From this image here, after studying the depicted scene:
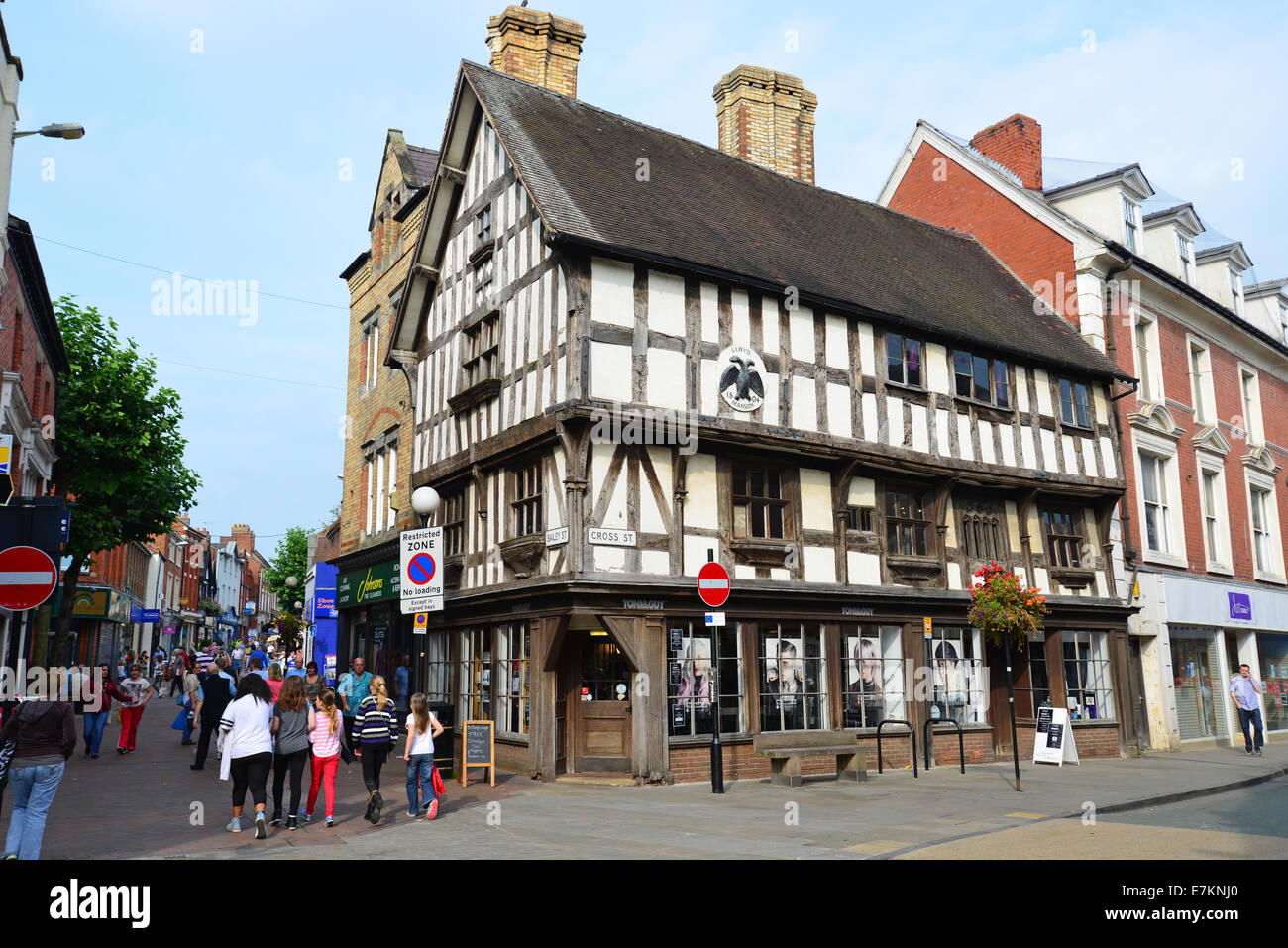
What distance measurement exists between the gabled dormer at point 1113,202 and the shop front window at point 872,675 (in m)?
12.7

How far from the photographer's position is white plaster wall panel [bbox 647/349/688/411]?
15.7 meters

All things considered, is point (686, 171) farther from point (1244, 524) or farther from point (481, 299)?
point (1244, 524)

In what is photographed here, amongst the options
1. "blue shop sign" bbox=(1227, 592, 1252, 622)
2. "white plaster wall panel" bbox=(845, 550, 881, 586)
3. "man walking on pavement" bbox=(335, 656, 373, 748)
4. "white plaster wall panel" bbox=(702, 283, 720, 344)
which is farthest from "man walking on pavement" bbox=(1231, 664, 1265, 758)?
"man walking on pavement" bbox=(335, 656, 373, 748)

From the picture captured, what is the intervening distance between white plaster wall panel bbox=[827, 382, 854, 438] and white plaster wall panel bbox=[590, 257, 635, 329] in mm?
4108

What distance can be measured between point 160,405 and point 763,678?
20.7 meters

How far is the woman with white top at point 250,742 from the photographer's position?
34.3 feet

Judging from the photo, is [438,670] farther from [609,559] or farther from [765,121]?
[765,121]

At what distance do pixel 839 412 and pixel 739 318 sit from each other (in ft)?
8.49

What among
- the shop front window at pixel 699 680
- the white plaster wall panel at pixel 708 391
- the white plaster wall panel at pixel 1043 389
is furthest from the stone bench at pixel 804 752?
the white plaster wall panel at pixel 1043 389

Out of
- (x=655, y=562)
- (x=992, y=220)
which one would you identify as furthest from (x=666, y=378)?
(x=992, y=220)

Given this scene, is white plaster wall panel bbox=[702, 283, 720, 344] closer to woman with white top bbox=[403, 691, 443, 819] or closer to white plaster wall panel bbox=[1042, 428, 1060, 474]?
woman with white top bbox=[403, 691, 443, 819]

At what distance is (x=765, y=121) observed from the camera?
1013 inches

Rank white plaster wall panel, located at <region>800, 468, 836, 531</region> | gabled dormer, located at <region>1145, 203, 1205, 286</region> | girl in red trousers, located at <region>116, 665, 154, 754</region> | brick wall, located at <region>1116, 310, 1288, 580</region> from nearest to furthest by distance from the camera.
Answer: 1. white plaster wall panel, located at <region>800, 468, 836, 531</region>
2. girl in red trousers, located at <region>116, 665, 154, 754</region>
3. brick wall, located at <region>1116, 310, 1288, 580</region>
4. gabled dormer, located at <region>1145, 203, 1205, 286</region>

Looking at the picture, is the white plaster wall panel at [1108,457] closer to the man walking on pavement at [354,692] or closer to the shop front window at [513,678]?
the shop front window at [513,678]
